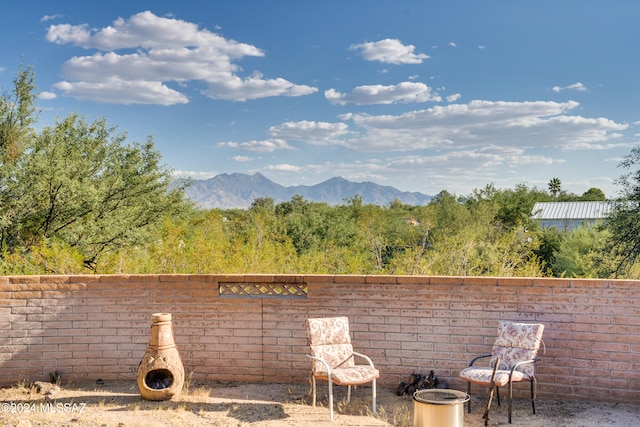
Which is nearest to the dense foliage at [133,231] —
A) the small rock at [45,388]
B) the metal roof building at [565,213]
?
the small rock at [45,388]

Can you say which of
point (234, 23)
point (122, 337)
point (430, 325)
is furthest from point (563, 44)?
point (122, 337)

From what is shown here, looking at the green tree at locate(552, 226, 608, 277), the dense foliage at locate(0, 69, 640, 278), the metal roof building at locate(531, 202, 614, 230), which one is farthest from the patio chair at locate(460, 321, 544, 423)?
the metal roof building at locate(531, 202, 614, 230)

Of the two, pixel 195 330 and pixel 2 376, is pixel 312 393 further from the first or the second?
pixel 2 376

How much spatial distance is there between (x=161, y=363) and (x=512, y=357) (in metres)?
3.80

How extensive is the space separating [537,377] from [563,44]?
19.1 meters

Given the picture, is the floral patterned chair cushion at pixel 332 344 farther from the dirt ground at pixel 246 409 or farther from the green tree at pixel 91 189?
the green tree at pixel 91 189

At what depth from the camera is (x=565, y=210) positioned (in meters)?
39.0

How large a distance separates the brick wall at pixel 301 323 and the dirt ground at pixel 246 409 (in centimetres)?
29

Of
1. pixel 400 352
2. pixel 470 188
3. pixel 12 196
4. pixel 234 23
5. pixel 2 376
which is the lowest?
pixel 2 376

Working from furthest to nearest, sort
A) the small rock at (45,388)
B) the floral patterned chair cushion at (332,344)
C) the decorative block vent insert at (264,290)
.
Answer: the decorative block vent insert at (264,290) < the small rock at (45,388) < the floral patterned chair cushion at (332,344)

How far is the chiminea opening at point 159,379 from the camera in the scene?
6.27 meters

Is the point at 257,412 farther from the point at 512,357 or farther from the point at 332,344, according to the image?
the point at 512,357

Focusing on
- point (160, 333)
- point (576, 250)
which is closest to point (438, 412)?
point (160, 333)

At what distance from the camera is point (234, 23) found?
55.9 ft
